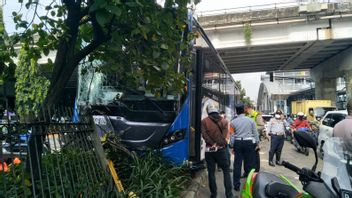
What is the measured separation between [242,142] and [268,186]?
4909 mm

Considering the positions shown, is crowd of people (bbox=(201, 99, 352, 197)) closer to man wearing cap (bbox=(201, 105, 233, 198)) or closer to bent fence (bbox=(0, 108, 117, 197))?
man wearing cap (bbox=(201, 105, 233, 198))

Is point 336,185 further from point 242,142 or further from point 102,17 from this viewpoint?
point 242,142

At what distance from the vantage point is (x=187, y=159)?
769 cm

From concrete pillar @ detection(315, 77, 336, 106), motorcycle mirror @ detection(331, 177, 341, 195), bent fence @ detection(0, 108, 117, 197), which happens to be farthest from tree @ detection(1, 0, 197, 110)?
concrete pillar @ detection(315, 77, 336, 106)

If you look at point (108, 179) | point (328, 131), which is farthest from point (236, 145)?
point (328, 131)

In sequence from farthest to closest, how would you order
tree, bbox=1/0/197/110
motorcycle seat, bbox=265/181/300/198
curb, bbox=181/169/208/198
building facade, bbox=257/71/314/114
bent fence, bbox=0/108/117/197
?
building facade, bbox=257/71/314/114
curb, bbox=181/169/208/198
tree, bbox=1/0/197/110
bent fence, bbox=0/108/117/197
motorcycle seat, bbox=265/181/300/198

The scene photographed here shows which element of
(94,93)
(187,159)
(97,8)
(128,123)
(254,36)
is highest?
(254,36)

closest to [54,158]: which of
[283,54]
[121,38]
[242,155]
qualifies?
[121,38]

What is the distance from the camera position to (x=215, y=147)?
6.81 metres

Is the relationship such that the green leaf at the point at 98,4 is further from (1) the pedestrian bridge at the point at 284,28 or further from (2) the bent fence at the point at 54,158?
(1) the pedestrian bridge at the point at 284,28

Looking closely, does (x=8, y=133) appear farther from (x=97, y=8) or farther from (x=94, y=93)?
(x=94, y=93)

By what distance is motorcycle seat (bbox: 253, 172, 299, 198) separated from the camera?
2984 millimetres

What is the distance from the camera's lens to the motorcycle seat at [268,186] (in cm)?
298

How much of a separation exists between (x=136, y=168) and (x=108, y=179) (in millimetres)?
1635
